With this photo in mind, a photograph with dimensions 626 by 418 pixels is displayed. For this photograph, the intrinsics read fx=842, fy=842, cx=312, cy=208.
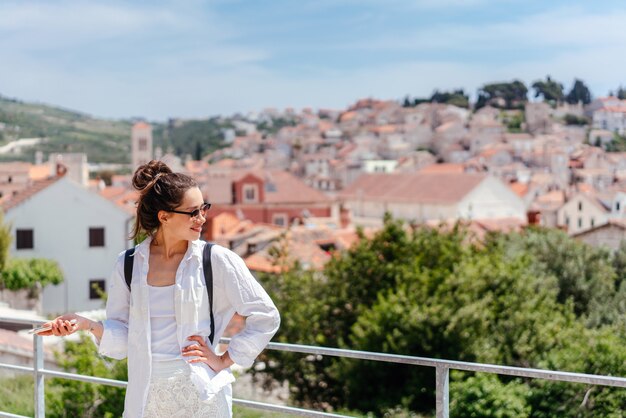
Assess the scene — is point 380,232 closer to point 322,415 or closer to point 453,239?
point 453,239

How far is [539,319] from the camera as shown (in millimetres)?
16734

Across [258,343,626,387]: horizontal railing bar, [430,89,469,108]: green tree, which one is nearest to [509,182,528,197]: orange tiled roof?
[258,343,626,387]: horizontal railing bar

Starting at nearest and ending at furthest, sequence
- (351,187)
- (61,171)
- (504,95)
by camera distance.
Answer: (61,171) < (351,187) < (504,95)

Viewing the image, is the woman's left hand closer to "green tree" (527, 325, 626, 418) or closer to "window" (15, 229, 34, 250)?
"green tree" (527, 325, 626, 418)

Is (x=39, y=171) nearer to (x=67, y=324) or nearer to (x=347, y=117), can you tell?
(x=67, y=324)

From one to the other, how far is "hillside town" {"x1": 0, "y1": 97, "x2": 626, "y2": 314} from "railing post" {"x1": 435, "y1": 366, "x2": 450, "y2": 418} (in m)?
1.20

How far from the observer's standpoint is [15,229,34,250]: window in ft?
101

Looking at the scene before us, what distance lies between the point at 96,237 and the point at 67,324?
99.0 feet

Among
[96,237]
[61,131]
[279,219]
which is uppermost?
[61,131]

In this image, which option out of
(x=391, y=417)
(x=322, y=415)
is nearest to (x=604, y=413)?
(x=391, y=417)

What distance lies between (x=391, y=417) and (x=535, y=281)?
757cm

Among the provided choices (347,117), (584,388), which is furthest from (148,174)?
(347,117)

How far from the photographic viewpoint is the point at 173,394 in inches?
107

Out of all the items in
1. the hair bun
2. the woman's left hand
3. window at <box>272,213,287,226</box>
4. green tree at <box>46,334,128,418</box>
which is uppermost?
the hair bun
